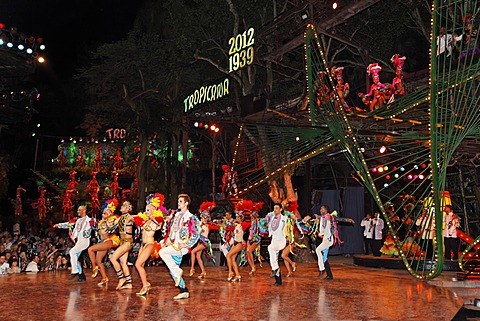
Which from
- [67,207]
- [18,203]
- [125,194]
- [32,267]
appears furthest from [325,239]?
[18,203]

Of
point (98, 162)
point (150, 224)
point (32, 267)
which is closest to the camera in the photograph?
point (150, 224)

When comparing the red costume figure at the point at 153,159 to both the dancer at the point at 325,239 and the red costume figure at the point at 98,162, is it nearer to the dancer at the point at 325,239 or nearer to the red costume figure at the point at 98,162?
the red costume figure at the point at 98,162

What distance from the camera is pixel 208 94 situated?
2294 centimetres

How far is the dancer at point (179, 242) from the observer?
1043 cm

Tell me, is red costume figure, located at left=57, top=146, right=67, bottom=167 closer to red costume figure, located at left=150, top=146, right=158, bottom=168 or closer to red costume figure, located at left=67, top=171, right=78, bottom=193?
red costume figure, located at left=67, top=171, right=78, bottom=193

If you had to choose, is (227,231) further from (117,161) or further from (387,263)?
(117,161)

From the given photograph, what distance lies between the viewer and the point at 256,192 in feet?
87.5

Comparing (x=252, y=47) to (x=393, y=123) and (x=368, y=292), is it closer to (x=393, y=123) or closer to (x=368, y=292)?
(x=393, y=123)

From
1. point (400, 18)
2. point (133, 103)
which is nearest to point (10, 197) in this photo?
point (133, 103)

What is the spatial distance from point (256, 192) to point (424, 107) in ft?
46.0

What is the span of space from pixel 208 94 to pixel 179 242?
43.3ft

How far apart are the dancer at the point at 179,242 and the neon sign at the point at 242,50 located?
10.8m

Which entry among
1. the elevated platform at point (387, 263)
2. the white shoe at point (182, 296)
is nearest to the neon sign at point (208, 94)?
the elevated platform at point (387, 263)

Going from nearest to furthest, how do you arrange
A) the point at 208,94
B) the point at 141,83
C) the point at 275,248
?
the point at 275,248
the point at 208,94
the point at 141,83
